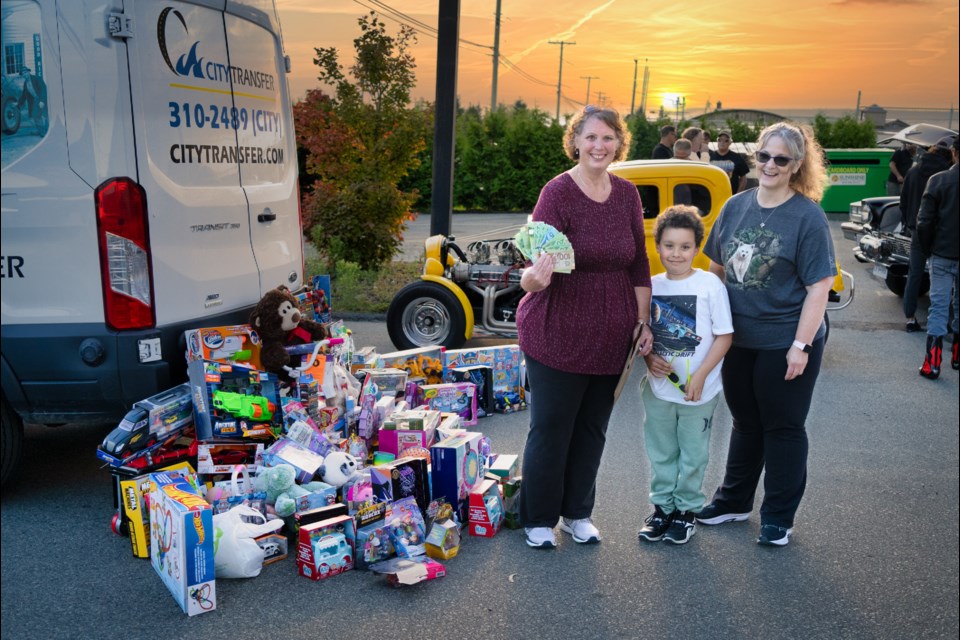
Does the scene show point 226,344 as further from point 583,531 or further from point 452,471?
point 583,531

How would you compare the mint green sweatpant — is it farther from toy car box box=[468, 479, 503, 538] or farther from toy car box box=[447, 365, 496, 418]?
toy car box box=[447, 365, 496, 418]

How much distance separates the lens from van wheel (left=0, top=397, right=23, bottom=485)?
14.0 feet

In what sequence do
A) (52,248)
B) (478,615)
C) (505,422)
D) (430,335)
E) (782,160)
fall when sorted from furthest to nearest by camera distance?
(430,335) < (505,422) < (52,248) < (782,160) < (478,615)

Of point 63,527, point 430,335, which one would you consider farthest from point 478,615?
point 430,335

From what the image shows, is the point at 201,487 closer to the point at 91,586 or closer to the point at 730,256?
the point at 91,586

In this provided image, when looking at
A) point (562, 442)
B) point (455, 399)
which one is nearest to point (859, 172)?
point (455, 399)

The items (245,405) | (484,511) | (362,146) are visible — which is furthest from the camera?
(362,146)

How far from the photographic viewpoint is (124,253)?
4.00m

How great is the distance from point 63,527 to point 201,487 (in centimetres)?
74

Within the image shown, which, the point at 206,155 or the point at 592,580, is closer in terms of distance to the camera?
the point at 592,580

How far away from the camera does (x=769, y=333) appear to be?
3.77 m

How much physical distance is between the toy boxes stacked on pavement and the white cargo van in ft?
0.81

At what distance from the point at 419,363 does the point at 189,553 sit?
2911 millimetres

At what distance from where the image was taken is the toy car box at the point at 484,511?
4.06 meters
